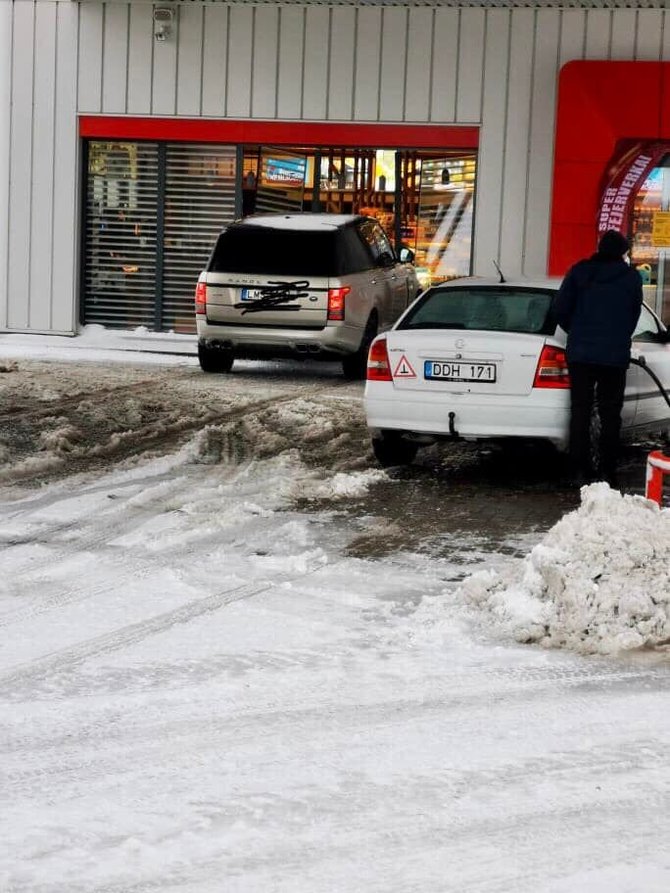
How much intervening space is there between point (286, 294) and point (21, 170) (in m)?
7.02

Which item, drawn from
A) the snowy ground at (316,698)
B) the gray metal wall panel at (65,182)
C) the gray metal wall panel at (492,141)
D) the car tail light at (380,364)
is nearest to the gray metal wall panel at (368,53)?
the gray metal wall panel at (492,141)

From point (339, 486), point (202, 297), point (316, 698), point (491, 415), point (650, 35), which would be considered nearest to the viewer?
point (316, 698)

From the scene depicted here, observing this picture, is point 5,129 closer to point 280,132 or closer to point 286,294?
point 280,132

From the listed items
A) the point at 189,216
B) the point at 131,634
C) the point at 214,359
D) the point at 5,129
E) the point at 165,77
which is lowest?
the point at 131,634

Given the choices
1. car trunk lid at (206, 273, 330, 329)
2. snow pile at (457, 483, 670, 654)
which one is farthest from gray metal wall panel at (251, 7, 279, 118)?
snow pile at (457, 483, 670, 654)

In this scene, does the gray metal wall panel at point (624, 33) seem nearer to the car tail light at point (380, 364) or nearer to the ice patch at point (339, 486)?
the car tail light at point (380, 364)

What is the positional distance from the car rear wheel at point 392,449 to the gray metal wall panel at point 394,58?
35.2 feet

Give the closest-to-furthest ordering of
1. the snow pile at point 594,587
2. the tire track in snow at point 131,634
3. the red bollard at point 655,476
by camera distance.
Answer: the tire track in snow at point 131,634 → the snow pile at point 594,587 → the red bollard at point 655,476

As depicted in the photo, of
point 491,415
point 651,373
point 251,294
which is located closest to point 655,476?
point 491,415

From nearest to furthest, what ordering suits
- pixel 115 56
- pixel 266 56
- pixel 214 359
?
1. pixel 214 359
2. pixel 266 56
3. pixel 115 56

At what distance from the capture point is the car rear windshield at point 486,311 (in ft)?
34.5

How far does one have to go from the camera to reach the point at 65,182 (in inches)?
859

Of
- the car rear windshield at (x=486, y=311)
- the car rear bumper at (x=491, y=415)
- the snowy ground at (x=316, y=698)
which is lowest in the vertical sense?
the snowy ground at (x=316, y=698)

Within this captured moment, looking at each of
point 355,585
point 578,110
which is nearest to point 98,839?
point 355,585
